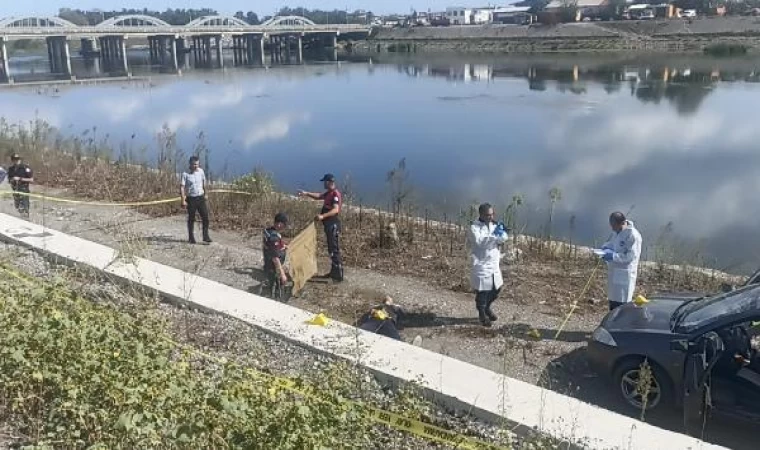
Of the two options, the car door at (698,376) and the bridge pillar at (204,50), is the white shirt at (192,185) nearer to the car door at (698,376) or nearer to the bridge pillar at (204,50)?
the car door at (698,376)

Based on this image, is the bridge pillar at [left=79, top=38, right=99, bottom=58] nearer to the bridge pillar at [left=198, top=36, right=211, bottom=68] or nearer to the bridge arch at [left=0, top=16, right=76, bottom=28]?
the bridge pillar at [left=198, top=36, right=211, bottom=68]

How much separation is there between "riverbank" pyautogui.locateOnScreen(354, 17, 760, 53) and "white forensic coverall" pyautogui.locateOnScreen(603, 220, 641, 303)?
76.0 metres

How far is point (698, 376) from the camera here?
596 cm

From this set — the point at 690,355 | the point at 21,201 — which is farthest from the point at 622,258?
the point at 21,201

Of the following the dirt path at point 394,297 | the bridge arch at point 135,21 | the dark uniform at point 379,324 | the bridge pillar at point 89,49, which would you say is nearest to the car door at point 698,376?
the dirt path at point 394,297

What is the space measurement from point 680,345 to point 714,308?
0.51 m

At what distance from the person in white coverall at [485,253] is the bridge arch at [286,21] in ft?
384

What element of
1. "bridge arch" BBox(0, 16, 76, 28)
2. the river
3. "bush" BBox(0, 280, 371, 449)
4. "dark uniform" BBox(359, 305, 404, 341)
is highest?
"bridge arch" BBox(0, 16, 76, 28)

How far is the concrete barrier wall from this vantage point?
5121mm

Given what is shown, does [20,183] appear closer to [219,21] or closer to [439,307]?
[439,307]

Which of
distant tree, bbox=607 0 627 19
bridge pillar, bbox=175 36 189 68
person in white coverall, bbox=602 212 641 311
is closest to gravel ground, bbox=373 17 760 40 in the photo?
distant tree, bbox=607 0 627 19

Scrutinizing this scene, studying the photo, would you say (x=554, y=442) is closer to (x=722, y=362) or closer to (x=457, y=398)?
(x=457, y=398)

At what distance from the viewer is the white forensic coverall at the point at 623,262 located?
313 inches

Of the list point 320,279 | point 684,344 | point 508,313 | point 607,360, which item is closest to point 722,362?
point 684,344
